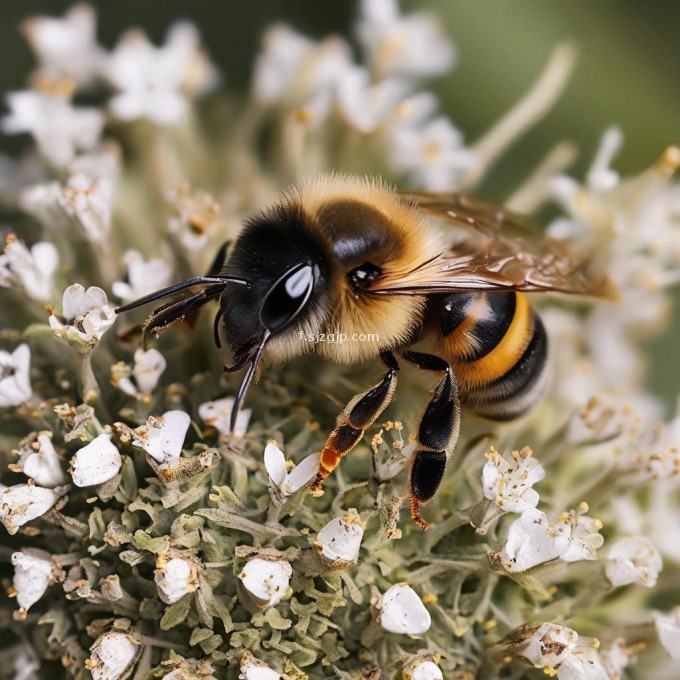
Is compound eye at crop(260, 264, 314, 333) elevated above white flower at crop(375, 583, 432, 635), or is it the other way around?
compound eye at crop(260, 264, 314, 333)

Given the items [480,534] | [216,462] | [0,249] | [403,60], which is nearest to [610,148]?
[403,60]

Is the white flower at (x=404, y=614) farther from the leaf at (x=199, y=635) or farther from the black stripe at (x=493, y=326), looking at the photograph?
the black stripe at (x=493, y=326)

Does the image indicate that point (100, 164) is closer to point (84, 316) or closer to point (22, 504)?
point (84, 316)

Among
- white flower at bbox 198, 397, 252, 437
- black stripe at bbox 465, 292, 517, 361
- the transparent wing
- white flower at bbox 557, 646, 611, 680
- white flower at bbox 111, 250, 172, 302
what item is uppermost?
the transparent wing

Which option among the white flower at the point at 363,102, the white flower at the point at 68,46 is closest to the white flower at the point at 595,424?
the white flower at the point at 363,102

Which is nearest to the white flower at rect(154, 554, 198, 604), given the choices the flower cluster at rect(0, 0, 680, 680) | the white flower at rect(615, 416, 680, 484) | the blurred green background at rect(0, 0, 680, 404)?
the flower cluster at rect(0, 0, 680, 680)

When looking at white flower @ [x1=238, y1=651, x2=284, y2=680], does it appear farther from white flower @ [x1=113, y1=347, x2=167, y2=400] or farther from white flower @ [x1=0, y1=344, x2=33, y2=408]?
white flower @ [x1=0, y1=344, x2=33, y2=408]

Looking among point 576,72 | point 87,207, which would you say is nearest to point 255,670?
point 87,207
